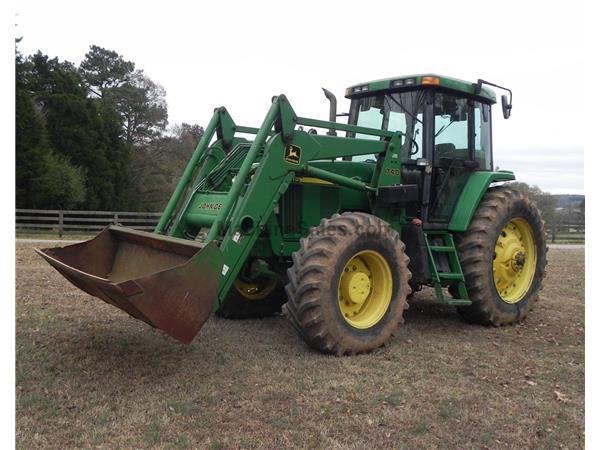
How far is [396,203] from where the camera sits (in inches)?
232

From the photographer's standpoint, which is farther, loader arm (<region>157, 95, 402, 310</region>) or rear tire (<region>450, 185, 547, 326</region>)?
rear tire (<region>450, 185, 547, 326</region>)

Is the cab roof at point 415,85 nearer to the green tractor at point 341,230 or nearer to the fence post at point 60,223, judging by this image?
the green tractor at point 341,230

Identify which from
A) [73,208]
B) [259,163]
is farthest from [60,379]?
[73,208]

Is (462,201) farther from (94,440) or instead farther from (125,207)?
(125,207)


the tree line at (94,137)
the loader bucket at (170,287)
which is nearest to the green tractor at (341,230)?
the loader bucket at (170,287)

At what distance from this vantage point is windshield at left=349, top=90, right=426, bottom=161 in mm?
6152

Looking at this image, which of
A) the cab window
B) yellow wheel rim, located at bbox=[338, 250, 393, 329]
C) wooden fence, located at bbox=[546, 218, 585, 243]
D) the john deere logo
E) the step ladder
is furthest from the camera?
wooden fence, located at bbox=[546, 218, 585, 243]

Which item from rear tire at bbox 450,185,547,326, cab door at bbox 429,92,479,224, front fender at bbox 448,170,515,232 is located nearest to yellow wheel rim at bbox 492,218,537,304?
rear tire at bbox 450,185,547,326

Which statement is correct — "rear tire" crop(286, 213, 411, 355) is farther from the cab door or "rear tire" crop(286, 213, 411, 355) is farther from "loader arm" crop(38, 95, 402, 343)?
the cab door

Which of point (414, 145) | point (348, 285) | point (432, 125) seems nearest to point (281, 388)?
point (348, 285)

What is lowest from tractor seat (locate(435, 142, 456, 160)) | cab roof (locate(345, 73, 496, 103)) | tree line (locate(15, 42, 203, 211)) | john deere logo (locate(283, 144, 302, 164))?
john deere logo (locate(283, 144, 302, 164))

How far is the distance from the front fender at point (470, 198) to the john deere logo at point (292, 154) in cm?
208

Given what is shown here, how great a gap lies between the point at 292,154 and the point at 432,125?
6.38ft

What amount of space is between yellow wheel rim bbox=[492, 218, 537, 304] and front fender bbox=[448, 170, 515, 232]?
57 centimetres
